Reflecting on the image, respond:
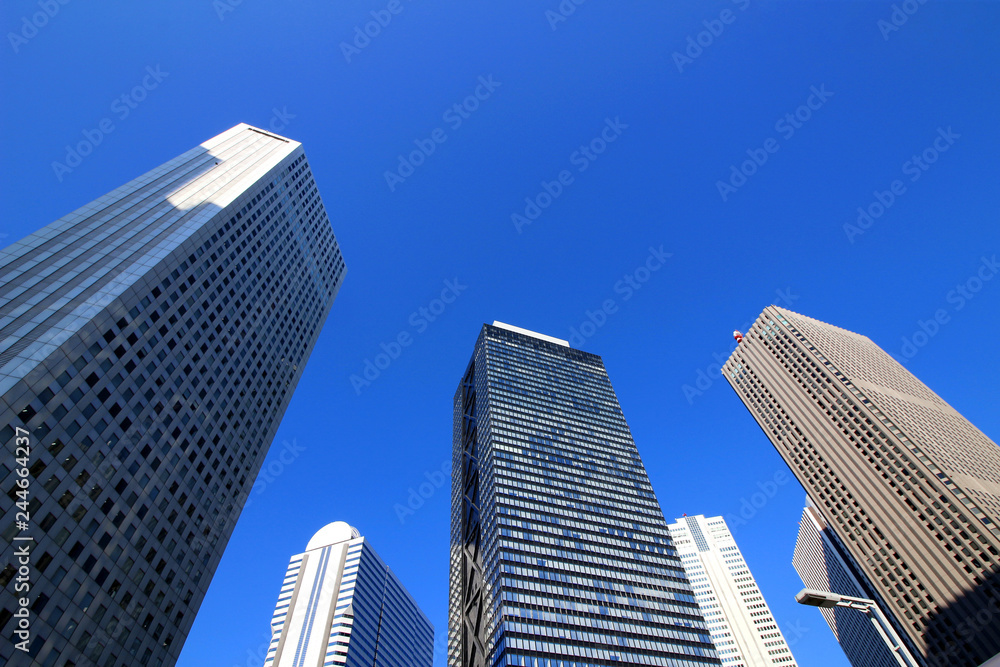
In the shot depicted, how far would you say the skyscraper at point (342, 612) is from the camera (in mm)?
148500

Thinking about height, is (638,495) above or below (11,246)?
above

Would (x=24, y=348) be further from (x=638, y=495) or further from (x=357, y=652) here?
(x=357, y=652)

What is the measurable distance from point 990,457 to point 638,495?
87.0 m

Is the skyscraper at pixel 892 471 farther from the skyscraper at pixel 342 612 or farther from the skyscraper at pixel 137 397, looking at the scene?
the skyscraper at pixel 342 612

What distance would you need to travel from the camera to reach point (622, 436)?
142 meters

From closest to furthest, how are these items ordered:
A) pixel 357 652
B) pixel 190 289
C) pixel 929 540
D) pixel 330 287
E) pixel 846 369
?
pixel 190 289 < pixel 929 540 < pixel 330 287 < pixel 846 369 < pixel 357 652

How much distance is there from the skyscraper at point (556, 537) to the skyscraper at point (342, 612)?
44.4 m

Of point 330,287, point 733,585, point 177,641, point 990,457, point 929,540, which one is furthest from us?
point 733,585

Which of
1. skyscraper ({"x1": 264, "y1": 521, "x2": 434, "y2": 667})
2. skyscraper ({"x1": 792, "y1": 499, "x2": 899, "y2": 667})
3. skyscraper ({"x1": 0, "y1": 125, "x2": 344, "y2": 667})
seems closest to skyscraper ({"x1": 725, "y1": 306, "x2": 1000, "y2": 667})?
skyscraper ({"x1": 792, "y1": 499, "x2": 899, "y2": 667})

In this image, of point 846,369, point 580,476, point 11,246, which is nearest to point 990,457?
point 846,369

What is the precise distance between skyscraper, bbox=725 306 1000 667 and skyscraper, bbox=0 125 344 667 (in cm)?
12378

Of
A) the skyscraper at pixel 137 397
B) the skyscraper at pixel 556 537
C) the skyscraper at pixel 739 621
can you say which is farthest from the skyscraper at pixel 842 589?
the skyscraper at pixel 137 397

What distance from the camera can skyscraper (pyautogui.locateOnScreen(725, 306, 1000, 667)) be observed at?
93.2 m

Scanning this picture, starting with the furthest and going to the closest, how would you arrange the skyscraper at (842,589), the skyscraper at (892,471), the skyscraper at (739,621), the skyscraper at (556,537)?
the skyscraper at (739,621) → the skyscraper at (842,589) → the skyscraper at (892,471) → the skyscraper at (556,537)
